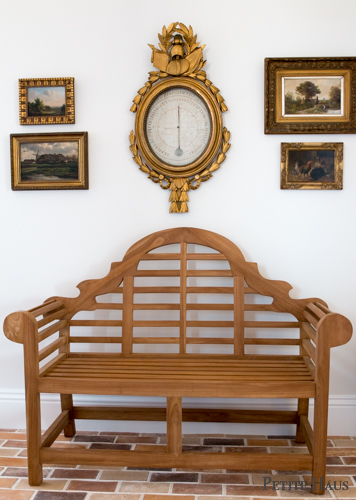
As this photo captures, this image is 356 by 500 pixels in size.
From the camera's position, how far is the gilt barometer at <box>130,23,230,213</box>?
2680 mm

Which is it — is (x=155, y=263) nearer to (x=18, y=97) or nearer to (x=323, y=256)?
(x=323, y=256)

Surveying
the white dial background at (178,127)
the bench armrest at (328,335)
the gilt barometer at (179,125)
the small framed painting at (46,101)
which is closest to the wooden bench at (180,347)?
the bench armrest at (328,335)

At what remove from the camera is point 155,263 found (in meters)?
2.81

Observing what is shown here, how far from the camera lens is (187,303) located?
2709mm

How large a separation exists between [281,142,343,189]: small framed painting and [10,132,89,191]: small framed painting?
122 centimetres

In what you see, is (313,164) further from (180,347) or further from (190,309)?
(180,347)

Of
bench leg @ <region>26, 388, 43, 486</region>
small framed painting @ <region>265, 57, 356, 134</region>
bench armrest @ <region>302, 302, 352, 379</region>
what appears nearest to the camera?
bench armrest @ <region>302, 302, 352, 379</region>

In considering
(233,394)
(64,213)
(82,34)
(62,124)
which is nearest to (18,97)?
(62,124)

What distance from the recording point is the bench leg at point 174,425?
2107 mm

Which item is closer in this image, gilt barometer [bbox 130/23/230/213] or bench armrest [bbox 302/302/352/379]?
bench armrest [bbox 302/302/352/379]

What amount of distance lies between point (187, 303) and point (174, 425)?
0.78 meters

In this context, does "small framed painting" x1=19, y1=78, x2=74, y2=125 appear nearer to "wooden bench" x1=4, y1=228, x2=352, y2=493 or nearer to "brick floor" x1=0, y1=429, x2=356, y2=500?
"wooden bench" x1=4, y1=228, x2=352, y2=493

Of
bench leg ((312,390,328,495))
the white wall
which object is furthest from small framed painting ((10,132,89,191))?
bench leg ((312,390,328,495))

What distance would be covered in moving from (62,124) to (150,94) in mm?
577
